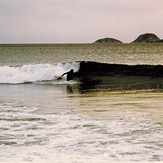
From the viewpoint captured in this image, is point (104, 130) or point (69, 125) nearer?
point (104, 130)

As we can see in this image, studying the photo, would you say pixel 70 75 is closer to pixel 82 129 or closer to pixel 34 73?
pixel 34 73

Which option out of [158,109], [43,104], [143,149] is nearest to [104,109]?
[158,109]

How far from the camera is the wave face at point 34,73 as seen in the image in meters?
28.6

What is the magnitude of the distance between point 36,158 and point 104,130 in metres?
2.59

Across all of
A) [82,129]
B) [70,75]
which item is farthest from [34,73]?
[82,129]

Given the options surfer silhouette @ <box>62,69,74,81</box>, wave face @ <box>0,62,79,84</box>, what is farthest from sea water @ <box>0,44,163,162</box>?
wave face @ <box>0,62,79,84</box>

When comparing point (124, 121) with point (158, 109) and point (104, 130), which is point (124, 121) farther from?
point (158, 109)

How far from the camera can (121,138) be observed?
8602 mm

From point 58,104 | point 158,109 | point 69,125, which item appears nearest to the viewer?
point 69,125

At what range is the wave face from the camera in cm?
2864

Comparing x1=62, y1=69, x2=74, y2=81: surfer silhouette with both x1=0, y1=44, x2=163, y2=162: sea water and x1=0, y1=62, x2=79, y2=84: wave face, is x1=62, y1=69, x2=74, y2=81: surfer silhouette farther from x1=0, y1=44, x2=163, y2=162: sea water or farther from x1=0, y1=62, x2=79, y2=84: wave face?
→ x1=0, y1=44, x2=163, y2=162: sea water

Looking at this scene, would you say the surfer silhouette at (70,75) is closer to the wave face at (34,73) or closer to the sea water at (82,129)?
the wave face at (34,73)

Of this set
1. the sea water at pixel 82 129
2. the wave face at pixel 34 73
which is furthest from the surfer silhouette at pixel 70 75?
the sea water at pixel 82 129

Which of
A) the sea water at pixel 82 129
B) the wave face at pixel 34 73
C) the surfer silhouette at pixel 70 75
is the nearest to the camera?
the sea water at pixel 82 129
